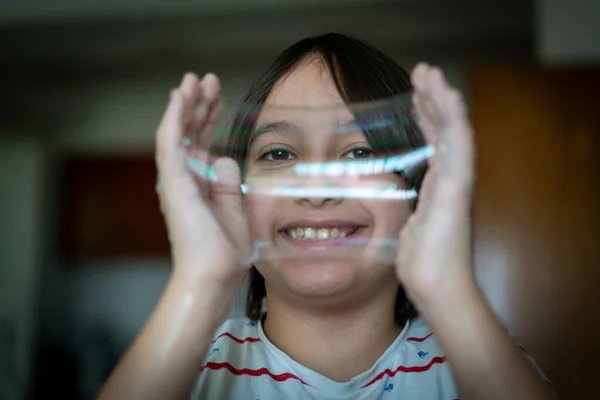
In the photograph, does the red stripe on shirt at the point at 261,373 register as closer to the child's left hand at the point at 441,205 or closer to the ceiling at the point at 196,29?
the child's left hand at the point at 441,205

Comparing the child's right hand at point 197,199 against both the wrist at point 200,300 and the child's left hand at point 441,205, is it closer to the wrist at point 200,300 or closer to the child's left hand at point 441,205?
the wrist at point 200,300

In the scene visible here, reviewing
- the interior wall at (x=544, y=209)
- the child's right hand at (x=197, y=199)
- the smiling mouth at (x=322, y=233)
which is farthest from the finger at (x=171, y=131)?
the interior wall at (x=544, y=209)

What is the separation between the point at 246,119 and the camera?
1.41ft

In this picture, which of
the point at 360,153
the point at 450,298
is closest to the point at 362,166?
the point at 360,153

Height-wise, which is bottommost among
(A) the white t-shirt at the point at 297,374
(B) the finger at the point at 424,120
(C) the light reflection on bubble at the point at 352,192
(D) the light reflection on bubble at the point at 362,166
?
(A) the white t-shirt at the point at 297,374

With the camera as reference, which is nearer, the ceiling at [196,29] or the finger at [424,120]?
the finger at [424,120]

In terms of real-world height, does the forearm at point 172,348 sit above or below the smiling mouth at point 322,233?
below

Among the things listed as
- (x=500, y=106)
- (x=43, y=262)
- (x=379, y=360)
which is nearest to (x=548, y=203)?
(x=500, y=106)

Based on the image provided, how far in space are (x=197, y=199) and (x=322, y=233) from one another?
91 mm

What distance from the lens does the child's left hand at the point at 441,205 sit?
14.8 inches

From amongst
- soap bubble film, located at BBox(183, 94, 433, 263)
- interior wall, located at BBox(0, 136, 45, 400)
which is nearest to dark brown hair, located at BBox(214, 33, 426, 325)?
soap bubble film, located at BBox(183, 94, 433, 263)

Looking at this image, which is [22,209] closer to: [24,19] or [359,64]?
[24,19]

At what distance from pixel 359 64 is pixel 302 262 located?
16 cm

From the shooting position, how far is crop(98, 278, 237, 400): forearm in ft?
1.25
